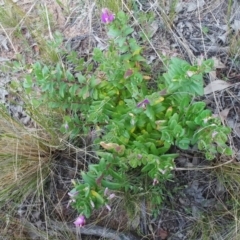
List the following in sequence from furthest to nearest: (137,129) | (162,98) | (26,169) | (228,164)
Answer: (26,169)
(228,164)
(137,129)
(162,98)

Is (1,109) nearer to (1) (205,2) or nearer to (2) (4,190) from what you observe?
(2) (4,190)

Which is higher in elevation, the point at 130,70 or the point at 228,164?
the point at 130,70

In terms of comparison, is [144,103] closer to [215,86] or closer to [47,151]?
[215,86]

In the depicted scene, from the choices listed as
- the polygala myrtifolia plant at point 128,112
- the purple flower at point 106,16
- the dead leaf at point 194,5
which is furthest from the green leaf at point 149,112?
the dead leaf at point 194,5

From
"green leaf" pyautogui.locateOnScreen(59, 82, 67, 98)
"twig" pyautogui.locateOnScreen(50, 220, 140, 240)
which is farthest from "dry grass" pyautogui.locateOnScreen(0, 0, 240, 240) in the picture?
"green leaf" pyautogui.locateOnScreen(59, 82, 67, 98)

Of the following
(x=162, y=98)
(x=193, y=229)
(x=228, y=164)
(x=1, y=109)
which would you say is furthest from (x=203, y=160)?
(x=1, y=109)

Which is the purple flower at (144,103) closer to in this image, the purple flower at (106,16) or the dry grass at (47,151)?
the purple flower at (106,16)

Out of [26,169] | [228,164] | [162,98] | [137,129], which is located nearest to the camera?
[162,98]
